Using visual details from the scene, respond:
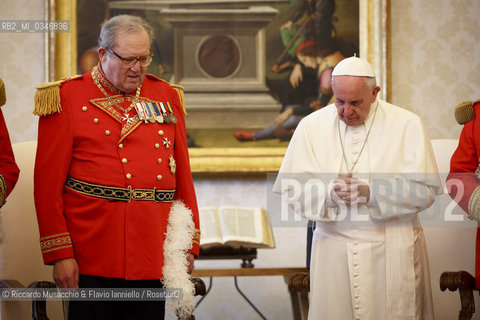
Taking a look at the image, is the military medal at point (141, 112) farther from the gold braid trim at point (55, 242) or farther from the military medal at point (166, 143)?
the gold braid trim at point (55, 242)

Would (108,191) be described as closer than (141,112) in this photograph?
Yes

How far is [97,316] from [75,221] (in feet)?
1.33

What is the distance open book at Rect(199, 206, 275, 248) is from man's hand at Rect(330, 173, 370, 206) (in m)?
1.13

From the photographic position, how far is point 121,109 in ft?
9.22

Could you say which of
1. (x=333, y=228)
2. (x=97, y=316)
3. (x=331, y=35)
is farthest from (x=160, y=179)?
(x=331, y=35)

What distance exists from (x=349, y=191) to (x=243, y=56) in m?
2.30

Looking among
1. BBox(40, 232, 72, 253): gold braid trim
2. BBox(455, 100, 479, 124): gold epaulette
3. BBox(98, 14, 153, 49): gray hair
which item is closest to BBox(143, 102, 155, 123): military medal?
BBox(98, 14, 153, 49): gray hair

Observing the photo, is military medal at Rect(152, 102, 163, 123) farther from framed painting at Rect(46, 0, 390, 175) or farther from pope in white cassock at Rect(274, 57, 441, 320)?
framed painting at Rect(46, 0, 390, 175)

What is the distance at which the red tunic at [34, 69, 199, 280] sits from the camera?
2633 millimetres

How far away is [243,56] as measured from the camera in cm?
523

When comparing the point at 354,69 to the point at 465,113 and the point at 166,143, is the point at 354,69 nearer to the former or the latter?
the point at 465,113

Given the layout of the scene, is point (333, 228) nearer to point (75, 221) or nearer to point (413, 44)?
point (75, 221)

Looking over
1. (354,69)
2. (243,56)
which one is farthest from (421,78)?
(354,69)

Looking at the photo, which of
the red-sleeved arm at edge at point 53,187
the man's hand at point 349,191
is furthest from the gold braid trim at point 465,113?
the red-sleeved arm at edge at point 53,187
